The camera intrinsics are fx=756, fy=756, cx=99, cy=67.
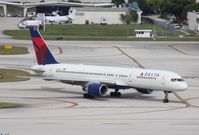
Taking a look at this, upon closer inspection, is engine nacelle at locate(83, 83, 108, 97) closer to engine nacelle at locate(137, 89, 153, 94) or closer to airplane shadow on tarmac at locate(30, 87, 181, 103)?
airplane shadow on tarmac at locate(30, 87, 181, 103)

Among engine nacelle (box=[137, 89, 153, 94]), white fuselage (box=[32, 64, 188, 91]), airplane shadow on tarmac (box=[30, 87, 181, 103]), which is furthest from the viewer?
airplane shadow on tarmac (box=[30, 87, 181, 103])

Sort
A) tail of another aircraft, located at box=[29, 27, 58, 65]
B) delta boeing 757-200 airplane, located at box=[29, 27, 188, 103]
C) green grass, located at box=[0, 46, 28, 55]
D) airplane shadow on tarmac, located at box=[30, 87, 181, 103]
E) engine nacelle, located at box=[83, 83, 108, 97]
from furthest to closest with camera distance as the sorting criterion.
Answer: green grass, located at box=[0, 46, 28, 55] < tail of another aircraft, located at box=[29, 27, 58, 65] < airplane shadow on tarmac, located at box=[30, 87, 181, 103] < engine nacelle, located at box=[83, 83, 108, 97] < delta boeing 757-200 airplane, located at box=[29, 27, 188, 103]

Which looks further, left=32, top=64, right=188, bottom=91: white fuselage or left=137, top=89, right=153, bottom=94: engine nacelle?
left=137, top=89, right=153, bottom=94: engine nacelle

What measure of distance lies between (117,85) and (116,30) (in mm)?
123587

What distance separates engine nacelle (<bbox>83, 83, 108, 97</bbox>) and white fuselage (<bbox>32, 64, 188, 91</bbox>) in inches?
44.4

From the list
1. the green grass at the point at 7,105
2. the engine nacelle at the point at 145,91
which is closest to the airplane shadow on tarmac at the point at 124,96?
the engine nacelle at the point at 145,91

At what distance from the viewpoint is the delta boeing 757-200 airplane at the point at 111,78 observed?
6681 centimetres

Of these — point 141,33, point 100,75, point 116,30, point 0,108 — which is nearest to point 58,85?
point 100,75

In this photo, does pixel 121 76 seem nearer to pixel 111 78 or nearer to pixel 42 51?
pixel 111 78

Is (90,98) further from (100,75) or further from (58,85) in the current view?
(58,85)

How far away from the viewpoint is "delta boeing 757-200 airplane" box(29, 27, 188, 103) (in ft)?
219

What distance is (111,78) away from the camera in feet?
229

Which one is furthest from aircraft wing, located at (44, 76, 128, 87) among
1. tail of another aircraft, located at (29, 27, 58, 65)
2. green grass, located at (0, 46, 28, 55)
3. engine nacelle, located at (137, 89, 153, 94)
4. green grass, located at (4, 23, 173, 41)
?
green grass, located at (4, 23, 173, 41)

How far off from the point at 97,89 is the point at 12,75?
2378 cm
